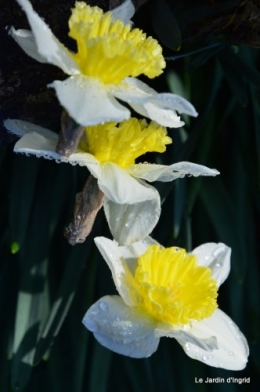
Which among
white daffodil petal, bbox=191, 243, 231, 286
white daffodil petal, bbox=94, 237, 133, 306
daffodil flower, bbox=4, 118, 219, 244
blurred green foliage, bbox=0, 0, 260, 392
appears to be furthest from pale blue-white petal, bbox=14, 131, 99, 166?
blurred green foliage, bbox=0, 0, 260, 392

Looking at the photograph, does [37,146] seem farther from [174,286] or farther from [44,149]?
[174,286]

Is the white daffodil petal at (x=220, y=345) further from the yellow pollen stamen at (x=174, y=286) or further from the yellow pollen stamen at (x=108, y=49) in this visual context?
the yellow pollen stamen at (x=108, y=49)

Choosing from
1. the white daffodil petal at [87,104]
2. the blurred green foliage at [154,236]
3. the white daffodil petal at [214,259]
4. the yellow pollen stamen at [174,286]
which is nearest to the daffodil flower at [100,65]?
the white daffodil petal at [87,104]

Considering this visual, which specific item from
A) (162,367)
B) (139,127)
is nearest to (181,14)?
(139,127)

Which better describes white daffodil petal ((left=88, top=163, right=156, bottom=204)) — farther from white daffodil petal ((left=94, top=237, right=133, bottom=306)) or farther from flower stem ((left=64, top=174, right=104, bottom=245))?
white daffodil petal ((left=94, top=237, right=133, bottom=306))

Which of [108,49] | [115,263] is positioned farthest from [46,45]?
[115,263]

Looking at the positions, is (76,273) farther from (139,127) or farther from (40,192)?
(139,127)

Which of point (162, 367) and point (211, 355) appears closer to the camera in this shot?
point (211, 355)
